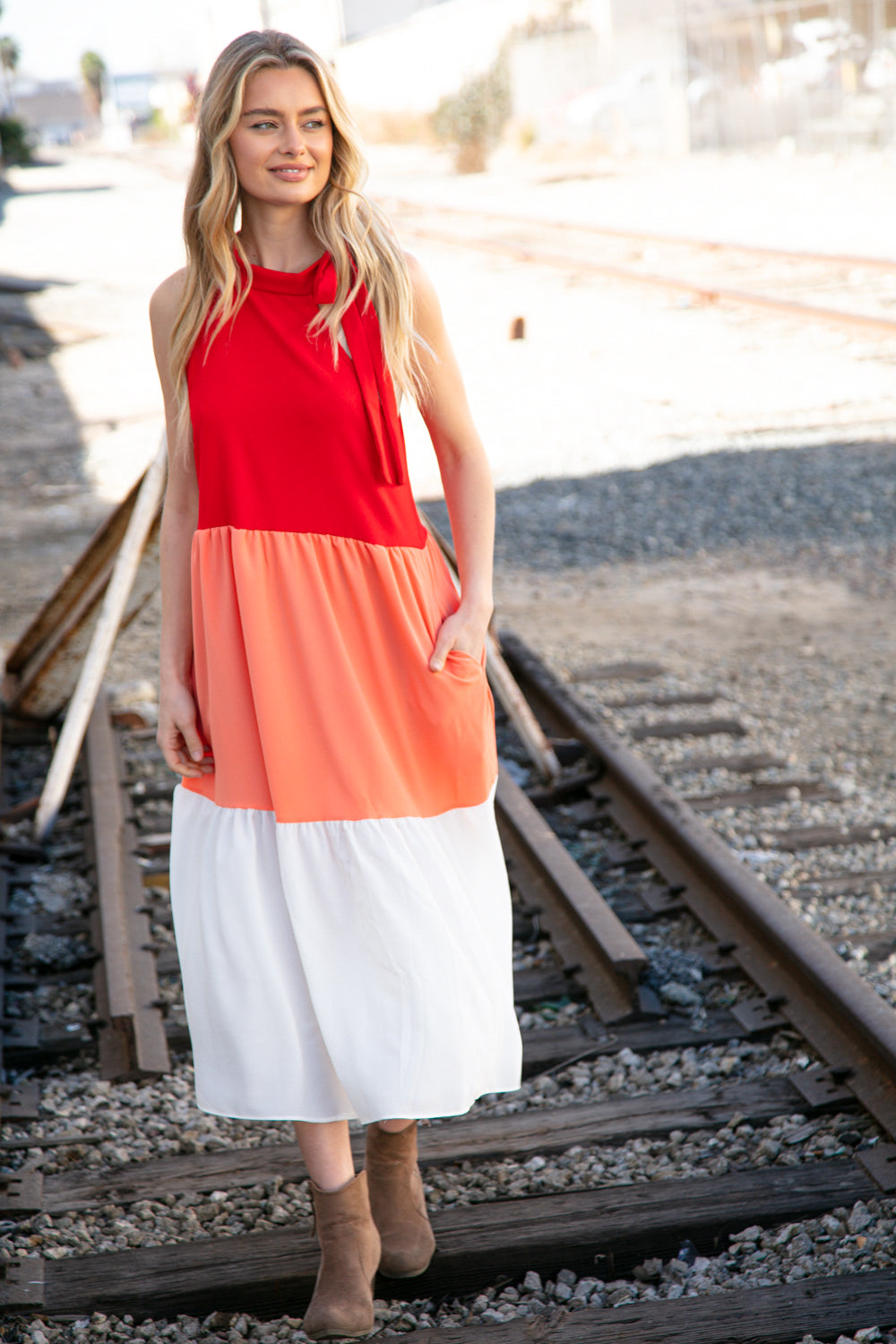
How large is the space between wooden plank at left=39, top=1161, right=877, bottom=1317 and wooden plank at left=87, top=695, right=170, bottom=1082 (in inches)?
32.9

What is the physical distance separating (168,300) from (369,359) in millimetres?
370

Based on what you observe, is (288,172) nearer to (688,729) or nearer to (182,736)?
(182,736)

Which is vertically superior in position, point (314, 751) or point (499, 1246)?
point (314, 751)

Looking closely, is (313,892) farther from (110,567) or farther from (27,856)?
(110,567)

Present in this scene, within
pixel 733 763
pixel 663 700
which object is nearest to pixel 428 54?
pixel 663 700

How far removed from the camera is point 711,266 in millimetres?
17969

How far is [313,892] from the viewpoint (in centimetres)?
230

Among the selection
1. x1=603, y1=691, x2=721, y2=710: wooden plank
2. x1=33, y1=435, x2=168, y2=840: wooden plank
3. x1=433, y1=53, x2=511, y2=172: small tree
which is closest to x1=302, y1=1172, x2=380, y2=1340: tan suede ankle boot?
x1=33, y1=435, x2=168, y2=840: wooden plank

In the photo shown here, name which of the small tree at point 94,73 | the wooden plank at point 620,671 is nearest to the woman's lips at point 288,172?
the wooden plank at point 620,671

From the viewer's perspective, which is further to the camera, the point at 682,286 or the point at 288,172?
the point at 682,286

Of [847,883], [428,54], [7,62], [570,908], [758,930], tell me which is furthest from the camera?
[7,62]

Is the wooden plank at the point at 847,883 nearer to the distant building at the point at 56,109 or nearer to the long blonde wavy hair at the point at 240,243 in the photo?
the long blonde wavy hair at the point at 240,243

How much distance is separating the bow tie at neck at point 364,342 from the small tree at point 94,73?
152730 mm

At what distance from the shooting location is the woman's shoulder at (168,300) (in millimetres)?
2322
